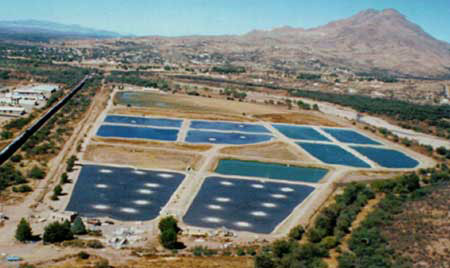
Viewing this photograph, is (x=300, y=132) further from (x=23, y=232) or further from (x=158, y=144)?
(x=23, y=232)

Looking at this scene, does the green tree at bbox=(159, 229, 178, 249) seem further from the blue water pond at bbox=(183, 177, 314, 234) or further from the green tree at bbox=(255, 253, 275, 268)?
the green tree at bbox=(255, 253, 275, 268)

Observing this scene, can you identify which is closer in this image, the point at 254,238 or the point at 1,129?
the point at 254,238

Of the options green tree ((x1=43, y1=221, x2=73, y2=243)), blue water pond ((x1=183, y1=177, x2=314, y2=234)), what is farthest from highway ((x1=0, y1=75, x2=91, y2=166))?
blue water pond ((x1=183, y1=177, x2=314, y2=234))

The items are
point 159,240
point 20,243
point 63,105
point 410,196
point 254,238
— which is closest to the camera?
point 20,243

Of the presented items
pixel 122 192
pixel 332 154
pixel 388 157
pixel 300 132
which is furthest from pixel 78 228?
pixel 300 132

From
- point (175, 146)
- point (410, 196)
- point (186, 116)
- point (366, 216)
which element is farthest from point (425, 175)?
point (186, 116)

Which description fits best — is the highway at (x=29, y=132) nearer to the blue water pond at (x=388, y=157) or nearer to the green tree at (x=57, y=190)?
the green tree at (x=57, y=190)

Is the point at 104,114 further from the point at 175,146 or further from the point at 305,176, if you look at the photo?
the point at 305,176
